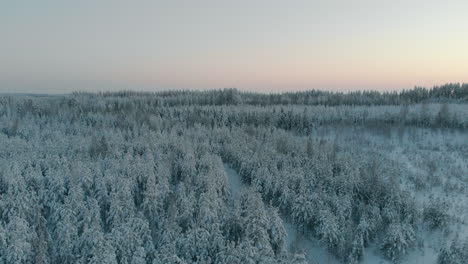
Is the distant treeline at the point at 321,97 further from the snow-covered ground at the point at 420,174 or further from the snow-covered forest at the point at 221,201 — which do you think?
the snow-covered forest at the point at 221,201

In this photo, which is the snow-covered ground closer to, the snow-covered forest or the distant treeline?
the snow-covered forest

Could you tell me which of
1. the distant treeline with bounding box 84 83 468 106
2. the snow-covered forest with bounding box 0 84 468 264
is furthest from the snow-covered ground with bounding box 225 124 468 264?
the distant treeline with bounding box 84 83 468 106

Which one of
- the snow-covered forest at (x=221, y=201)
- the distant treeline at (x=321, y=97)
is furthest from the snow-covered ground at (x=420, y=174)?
the distant treeline at (x=321, y=97)

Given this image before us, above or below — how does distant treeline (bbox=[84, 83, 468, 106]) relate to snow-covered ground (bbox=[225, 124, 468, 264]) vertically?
above

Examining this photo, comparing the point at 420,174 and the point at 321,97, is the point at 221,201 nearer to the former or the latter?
the point at 420,174

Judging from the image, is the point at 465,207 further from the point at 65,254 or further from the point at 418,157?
the point at 65,254

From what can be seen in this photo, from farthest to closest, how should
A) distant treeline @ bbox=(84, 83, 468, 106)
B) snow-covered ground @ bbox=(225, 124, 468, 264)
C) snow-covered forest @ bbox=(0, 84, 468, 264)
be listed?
distant treeline @ bbox=(84, 83, 468, 106) → snow-covered ground @ bbox=(225, 124, 468, 264) → snow-covered forest @ bbox=(0, 84, 468, 264)
